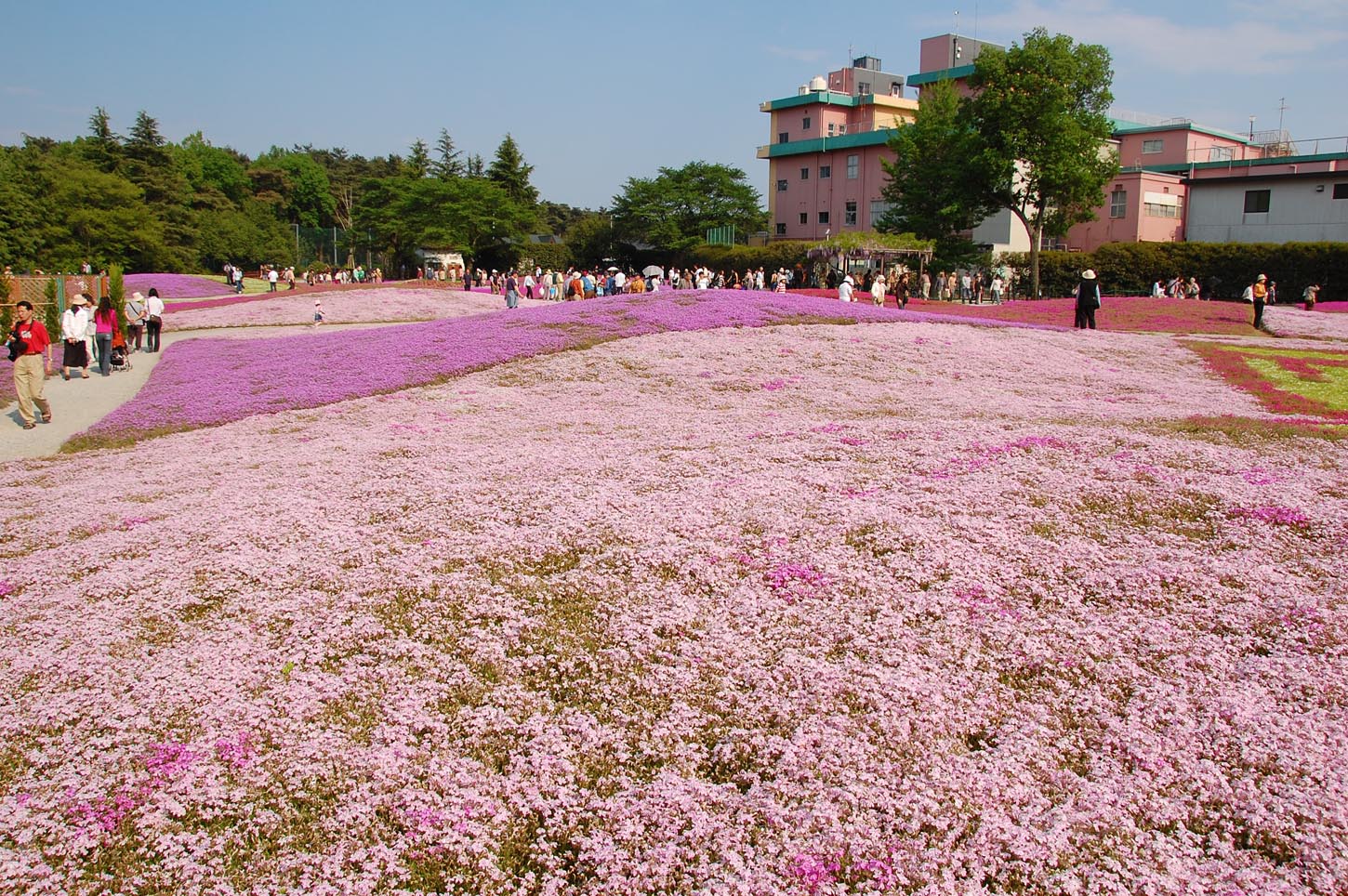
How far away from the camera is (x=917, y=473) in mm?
11820

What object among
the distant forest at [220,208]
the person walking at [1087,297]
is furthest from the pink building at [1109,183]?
the person walking at [1087,297]

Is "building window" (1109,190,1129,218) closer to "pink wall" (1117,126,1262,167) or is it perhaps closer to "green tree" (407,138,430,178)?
"pink wall" (1117,126,1262,167)

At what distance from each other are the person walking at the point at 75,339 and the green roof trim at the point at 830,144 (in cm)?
7572

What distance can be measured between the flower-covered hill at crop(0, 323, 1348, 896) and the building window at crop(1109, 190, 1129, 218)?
224ft

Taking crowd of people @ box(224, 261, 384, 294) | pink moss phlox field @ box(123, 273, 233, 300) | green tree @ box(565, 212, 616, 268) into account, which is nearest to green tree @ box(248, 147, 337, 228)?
crowd of people @ box(224, 261, 384, 294)

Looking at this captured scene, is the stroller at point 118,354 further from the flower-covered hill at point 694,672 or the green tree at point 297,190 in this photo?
the green tree at point 297,190

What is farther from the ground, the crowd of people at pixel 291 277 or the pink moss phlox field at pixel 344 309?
the crowd of people at pixel 291 277

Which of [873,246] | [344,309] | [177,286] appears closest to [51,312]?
[344,309]

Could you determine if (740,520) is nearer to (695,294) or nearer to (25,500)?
(25,500)

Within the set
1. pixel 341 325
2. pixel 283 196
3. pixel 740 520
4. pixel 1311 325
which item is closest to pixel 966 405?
pixel 740 520

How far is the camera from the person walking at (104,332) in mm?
25219

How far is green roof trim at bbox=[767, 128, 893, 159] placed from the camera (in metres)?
90.9

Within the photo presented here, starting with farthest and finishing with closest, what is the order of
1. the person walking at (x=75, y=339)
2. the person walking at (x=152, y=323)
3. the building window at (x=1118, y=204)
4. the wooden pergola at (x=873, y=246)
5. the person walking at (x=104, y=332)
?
the building window at (x=1118, y=204) < the wooden pergola at (x=873, y=246) < the person walking at (x=152, y=323) < the person walking at (x=104, y=332) < the person walking at (x=75, y=339)

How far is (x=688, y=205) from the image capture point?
9981 cm
